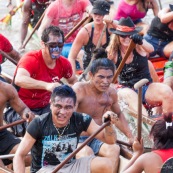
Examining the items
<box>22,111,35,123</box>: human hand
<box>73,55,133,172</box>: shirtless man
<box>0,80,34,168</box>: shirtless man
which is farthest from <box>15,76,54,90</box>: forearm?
<box>73,55,133,172</box>: shirtless man

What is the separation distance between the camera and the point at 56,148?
7.42 meters

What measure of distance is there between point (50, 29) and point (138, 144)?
5.98 feet

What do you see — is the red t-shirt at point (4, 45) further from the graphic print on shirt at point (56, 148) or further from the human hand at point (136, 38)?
the graphic print on shirt at point (56, 148)

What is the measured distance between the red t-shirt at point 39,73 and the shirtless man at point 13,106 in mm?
449

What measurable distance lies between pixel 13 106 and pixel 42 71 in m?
0.57

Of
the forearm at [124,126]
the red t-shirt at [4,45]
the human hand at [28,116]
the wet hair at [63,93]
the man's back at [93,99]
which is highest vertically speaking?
the wet hair at [63,93]

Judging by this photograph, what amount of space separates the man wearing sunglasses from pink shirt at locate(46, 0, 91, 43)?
7.23 feet

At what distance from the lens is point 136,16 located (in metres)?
11.5

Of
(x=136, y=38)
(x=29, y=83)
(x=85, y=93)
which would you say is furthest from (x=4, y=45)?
(x=85, y=93)

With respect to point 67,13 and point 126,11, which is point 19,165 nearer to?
point 67,13

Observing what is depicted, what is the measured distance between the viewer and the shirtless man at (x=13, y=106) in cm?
831

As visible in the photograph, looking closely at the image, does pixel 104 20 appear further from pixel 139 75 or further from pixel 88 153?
pixel 88 153

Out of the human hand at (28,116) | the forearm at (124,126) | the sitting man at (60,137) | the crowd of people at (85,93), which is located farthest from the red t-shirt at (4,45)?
the sitting man at (60,137)

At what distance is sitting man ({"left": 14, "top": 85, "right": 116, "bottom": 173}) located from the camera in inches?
287
